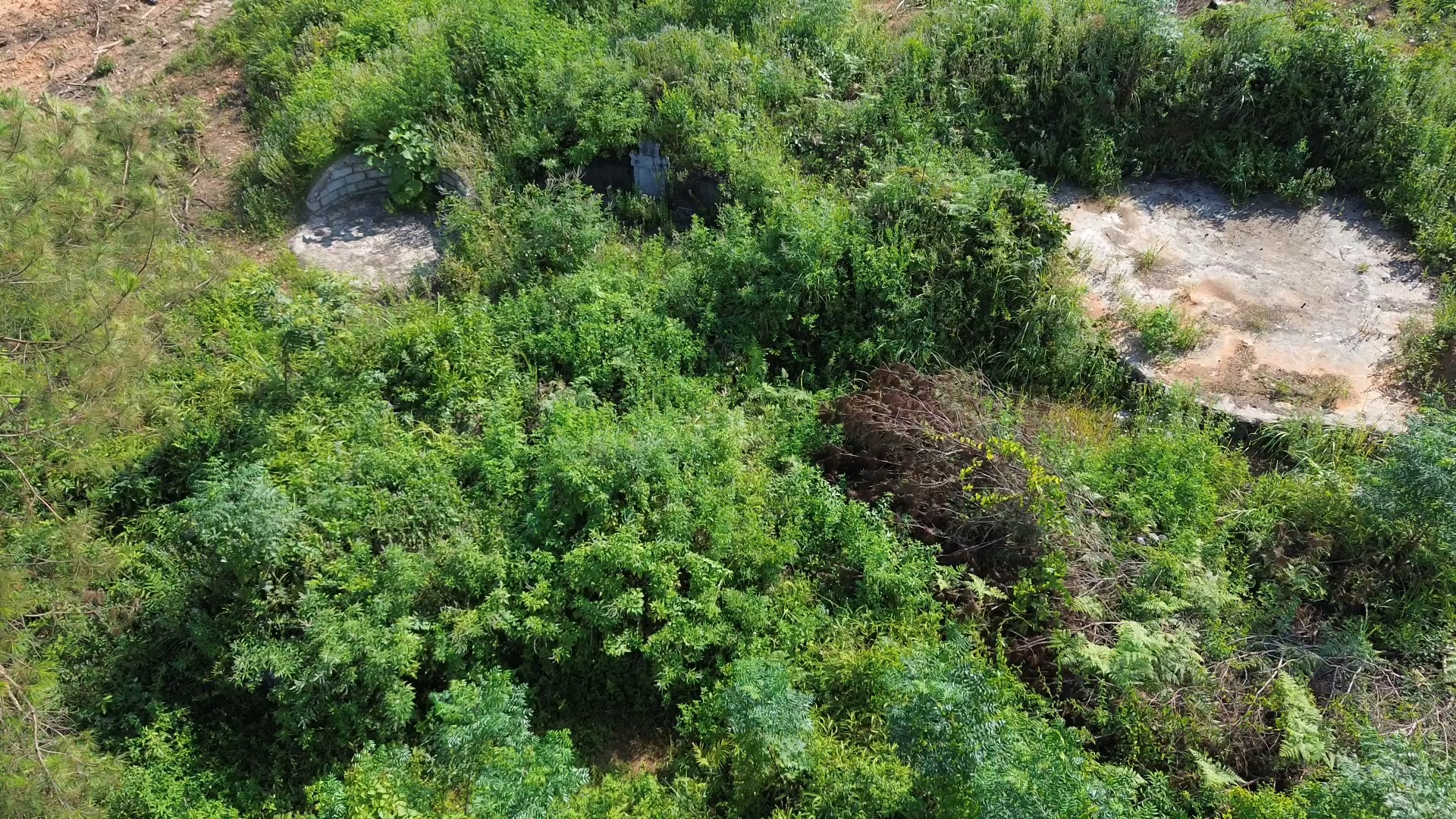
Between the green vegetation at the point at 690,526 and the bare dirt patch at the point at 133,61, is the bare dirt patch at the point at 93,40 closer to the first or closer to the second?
the bare dirt patch at the point at 133,61

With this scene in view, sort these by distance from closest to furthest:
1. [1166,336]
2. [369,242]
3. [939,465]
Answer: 1. [939,465]
2. [1166,336]
3. [369,242]

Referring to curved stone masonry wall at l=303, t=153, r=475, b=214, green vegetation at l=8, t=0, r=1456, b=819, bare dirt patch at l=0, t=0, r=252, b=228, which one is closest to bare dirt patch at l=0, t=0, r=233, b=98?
bare dirt patch at l=0, t=0, r=252, b=228

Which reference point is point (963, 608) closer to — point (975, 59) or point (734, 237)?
point (734, 237)

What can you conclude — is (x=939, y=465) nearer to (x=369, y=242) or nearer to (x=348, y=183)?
(x=369, y=242)

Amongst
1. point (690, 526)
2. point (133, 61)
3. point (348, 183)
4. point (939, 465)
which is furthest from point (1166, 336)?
point (133, 61)

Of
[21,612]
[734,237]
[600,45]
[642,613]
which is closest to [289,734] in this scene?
[21,612]

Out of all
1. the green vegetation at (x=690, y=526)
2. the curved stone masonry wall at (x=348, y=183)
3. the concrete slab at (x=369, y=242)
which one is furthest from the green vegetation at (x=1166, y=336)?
the curved stone masonry wall at (x=348, y=183)
